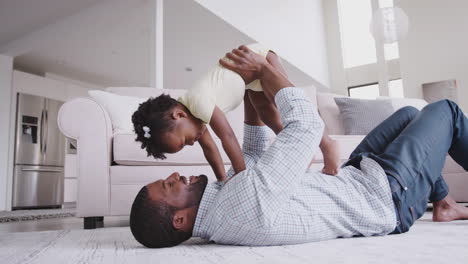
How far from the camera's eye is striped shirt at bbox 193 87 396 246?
1034mm

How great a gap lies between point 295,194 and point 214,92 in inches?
23.0

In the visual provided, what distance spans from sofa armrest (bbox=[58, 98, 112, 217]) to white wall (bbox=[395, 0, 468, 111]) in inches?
257

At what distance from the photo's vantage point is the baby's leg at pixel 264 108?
1.64 meters

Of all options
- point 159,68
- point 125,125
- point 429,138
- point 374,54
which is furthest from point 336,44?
point 429,138

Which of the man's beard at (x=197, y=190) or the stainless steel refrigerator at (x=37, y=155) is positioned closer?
the man's beard at (x=197, y=190)

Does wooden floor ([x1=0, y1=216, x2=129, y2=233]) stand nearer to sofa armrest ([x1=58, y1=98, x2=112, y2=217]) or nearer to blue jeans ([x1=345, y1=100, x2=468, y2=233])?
sofa armrest ([x1=58, y1=98, x2=112, y2=217])

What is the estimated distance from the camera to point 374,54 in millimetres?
8523

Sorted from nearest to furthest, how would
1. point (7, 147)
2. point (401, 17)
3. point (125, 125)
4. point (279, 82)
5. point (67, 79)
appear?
point (279, 82)
point (125, 125)
point (401, 17)
point (7, 147)
point (67, 79)

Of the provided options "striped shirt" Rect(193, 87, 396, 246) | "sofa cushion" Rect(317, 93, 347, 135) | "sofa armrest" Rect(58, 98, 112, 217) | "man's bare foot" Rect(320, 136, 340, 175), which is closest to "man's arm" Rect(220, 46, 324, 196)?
"striped shirt" Rect(193, 87, 396, 246)

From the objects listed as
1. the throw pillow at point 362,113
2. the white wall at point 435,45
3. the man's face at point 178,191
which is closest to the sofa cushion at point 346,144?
the throw pillow at point 362,113

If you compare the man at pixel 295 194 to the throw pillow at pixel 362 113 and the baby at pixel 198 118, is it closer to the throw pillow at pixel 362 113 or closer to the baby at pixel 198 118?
the baby at pixel 198 118

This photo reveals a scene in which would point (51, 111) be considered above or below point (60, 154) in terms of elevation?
above

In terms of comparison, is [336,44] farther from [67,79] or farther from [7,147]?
[7,147]

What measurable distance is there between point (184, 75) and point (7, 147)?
3354 mm
